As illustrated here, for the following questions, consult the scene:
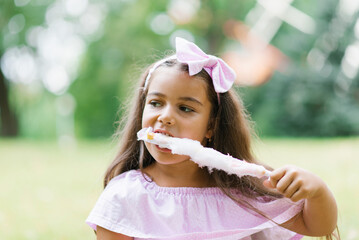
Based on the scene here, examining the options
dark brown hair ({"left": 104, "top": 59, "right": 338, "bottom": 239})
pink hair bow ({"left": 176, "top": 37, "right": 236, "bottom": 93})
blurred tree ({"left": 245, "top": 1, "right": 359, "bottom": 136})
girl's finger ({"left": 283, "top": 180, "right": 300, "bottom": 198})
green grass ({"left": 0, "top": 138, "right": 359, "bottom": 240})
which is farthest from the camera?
blurred tree ({"left": 245, "top": 1, "right": 359, "bottom": 136})

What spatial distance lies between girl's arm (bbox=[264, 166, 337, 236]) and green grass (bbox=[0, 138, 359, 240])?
25.5 inches

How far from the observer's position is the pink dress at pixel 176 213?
2.19 meters

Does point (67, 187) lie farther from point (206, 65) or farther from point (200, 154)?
point (200, 154)

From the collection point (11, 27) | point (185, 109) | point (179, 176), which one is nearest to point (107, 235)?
point (179, 176)

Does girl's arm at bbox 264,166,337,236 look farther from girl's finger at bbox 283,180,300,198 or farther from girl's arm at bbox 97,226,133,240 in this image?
girl's arm at bbox 97,226,133,240

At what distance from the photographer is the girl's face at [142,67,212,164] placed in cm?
217

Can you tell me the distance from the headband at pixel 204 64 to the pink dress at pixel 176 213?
595 mm

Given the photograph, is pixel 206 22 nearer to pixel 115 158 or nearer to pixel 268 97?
pixel 268 97

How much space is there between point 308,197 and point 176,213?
0.68 metres

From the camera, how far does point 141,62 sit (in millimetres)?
7879

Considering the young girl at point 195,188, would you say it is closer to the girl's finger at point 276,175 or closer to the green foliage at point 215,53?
the girl's finger at point 276,175

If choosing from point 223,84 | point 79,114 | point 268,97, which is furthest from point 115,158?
point 79,114

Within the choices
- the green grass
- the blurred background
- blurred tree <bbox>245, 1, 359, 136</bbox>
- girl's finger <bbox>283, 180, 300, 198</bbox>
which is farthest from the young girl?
blurred tree <bbox>245, 1, 359, 136</bbox>

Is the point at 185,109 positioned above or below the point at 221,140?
above
